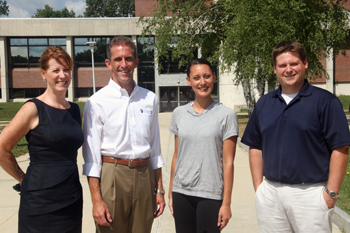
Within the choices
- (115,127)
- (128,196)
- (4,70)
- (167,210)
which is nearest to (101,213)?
(128,196)

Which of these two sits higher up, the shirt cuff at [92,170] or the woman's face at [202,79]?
the woman's face at [202,79]

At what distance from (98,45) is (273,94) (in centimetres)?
3417

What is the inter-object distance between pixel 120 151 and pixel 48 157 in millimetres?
587

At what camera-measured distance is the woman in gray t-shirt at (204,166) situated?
279 centimetres

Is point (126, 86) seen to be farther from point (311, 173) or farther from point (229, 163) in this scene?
point (311, 173)

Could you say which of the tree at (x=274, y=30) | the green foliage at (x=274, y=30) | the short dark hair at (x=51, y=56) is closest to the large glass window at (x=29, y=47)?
the tree at (x=274, y=30)

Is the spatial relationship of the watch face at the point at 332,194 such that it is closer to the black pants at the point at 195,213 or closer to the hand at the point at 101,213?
the black pants at the point at 195,213

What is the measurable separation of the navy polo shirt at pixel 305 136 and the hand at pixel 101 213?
4.59 ft

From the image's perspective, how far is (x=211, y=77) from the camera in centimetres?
297

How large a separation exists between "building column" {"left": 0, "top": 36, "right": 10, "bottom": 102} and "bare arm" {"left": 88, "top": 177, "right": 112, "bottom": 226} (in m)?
36.8

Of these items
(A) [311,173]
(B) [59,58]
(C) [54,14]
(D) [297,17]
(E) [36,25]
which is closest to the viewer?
(A) [311,173]

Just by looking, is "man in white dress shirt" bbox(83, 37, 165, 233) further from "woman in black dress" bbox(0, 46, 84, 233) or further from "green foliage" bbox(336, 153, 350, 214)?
"green foliage" bbox(336, 153, 350, 214)

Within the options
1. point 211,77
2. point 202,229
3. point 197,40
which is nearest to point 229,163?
point 202,229

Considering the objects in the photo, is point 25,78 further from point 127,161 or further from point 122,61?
point 127,161
